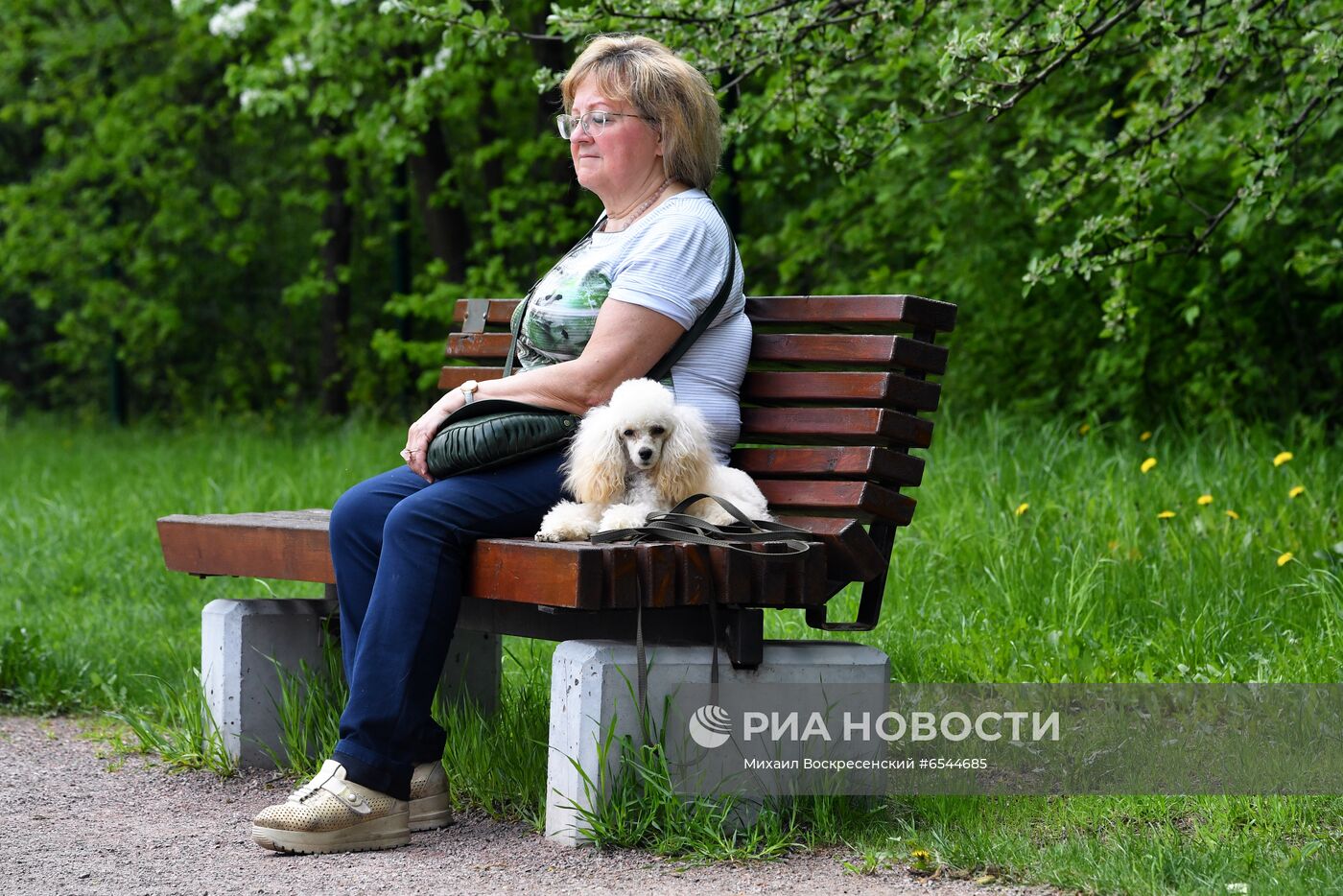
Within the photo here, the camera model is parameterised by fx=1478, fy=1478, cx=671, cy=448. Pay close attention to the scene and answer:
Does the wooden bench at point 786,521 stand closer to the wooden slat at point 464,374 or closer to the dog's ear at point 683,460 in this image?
the dog's ear at point 683,460

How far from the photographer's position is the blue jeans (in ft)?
10.4

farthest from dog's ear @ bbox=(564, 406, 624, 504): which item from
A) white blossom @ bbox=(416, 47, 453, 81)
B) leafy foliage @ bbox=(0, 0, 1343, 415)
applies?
white blossom @ bbox=(416, 47, 453, 81)

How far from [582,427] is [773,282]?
8631 millimetres

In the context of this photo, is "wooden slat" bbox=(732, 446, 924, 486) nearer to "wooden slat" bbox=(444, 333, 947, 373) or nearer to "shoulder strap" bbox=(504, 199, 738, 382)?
"wooden slat" bbox=(444, 333, 947, 373)

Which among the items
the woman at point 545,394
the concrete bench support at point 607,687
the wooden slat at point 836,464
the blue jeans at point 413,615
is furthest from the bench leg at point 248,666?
the wooden slat at point 836,464

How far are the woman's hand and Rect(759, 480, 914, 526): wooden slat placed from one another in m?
0.78

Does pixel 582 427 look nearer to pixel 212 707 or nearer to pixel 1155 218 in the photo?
pixel 212 707

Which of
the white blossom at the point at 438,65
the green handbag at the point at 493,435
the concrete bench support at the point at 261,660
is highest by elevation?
the white blossom at the point at 438,65

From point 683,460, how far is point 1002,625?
71.9 inches

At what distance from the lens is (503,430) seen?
3312 millimetres

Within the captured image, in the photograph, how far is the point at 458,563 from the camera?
3248 mm

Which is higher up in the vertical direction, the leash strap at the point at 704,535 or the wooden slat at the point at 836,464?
the wooden slat at the point at 836,464

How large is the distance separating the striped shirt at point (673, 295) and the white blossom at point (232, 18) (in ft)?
26.1

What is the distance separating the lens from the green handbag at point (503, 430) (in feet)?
10.9
